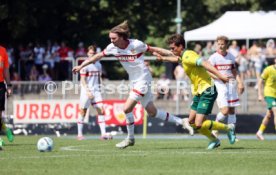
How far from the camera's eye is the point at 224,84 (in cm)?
2181

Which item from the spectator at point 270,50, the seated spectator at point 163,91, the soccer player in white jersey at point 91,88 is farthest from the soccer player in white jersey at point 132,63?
the spectator at point 270,50

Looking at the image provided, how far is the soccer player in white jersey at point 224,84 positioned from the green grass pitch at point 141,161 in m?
4.10

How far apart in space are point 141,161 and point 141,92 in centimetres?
356

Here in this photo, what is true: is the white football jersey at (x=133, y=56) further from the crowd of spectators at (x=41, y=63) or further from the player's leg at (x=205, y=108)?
the crowd of spectators at (x=41, y=63)

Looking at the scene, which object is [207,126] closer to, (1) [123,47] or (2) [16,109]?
(1) [123,47]

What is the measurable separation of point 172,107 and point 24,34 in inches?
528

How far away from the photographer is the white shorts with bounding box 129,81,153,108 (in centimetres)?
1758

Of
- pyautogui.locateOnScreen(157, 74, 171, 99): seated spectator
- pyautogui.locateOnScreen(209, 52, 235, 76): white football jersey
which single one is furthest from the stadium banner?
pyautogui.locateOnScreen(209, 52, 235, 76): white football jersey

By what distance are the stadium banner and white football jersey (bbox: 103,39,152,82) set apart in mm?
11863

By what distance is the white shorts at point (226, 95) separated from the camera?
21.7 meters

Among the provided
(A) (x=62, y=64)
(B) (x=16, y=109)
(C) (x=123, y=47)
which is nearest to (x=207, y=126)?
(C) (x=123, y=47)

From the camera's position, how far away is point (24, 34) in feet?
140

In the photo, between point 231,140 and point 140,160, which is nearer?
point 140,160

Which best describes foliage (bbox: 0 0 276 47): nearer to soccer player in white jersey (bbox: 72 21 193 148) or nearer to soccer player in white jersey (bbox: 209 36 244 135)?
soccer player in white jersey (bbox: 209 36 244 135)
